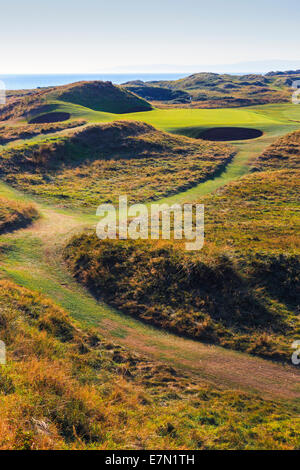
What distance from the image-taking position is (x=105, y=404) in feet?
28.8

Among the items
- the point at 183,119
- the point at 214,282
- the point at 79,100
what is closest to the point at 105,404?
the point at 214,282

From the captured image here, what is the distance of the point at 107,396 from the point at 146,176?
1192 inches

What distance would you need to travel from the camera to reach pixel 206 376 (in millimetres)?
10914

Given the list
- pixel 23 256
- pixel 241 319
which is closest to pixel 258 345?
pixel 241 319

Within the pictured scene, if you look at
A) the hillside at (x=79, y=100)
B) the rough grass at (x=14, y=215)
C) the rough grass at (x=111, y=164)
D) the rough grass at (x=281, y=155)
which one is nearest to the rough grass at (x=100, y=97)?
the hillside at (x=79, y=100)

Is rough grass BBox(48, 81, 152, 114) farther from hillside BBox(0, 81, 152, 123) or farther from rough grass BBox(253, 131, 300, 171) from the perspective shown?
rough grass BBox(253, 131, 300, 171)

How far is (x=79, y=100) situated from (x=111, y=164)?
52607 mm

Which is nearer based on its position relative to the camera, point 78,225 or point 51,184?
point 78,225

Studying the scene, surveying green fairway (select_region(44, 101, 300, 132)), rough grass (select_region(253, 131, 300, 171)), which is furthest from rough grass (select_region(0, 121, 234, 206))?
green fairway (select_region(44, 101, 300, 132))

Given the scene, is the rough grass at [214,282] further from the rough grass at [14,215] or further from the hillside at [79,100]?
the hillside at [79,100]

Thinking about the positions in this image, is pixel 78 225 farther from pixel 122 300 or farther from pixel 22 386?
pixel 22 386

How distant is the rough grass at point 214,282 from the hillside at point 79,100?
6239 centimetres

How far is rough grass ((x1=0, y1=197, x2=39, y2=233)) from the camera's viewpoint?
71.4ft

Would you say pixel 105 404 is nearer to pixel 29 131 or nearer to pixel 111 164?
pixel 111 164
